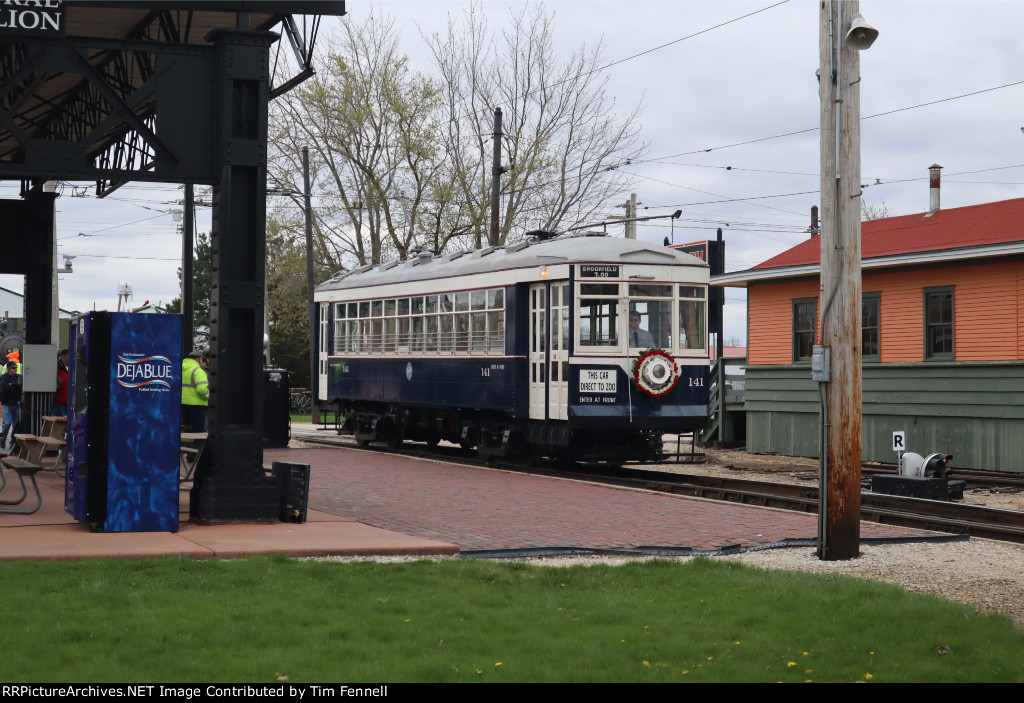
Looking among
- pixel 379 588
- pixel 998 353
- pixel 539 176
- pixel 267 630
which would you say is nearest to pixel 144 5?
pixel 379 588

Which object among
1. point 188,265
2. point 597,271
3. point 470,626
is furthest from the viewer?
point 188,265

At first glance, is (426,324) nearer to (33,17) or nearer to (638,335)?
(638,335)

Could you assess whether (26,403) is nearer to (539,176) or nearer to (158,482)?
(158,482)

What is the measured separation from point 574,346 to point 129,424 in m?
8.05

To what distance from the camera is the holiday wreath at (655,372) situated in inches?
698

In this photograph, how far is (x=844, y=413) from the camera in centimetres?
1002

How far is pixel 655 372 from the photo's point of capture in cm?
1778

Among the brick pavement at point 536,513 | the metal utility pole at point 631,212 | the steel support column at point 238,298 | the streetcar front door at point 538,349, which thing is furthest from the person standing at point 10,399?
the metal utility pole at point 631,212

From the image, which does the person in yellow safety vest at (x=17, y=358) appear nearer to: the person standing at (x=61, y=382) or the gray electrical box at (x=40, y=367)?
the gray electrical box at (x=40, y=367)

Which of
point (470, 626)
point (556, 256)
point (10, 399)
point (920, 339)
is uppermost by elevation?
point (556, 256)

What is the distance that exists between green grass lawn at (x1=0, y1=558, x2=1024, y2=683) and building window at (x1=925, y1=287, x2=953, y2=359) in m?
12.9

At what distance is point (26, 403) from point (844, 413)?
1405 cm

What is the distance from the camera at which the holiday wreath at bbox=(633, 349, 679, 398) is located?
698 inches

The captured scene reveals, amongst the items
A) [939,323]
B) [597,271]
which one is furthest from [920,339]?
[597,271]
